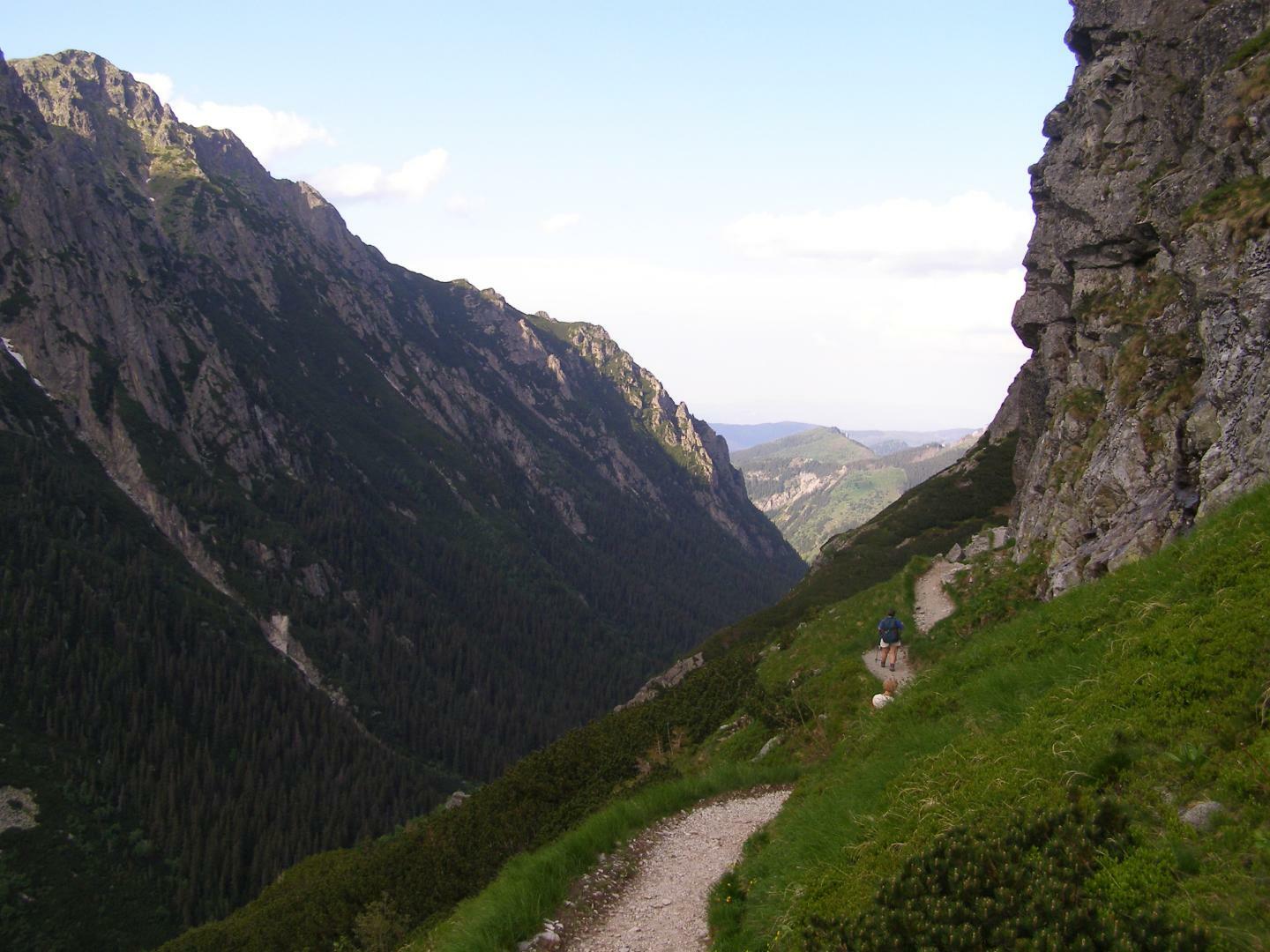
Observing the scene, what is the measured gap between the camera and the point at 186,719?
155750 millimetres

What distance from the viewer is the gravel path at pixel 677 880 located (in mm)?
13531

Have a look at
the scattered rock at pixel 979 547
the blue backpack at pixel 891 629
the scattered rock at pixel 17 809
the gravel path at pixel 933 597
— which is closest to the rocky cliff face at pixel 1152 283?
the gravel path at pixel 933 597

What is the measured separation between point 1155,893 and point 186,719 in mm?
182245

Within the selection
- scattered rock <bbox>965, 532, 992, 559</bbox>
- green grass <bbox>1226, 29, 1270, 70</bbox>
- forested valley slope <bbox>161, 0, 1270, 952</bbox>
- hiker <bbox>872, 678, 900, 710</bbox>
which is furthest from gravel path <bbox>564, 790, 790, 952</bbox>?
green grass <bbox>1226, 29, 1270, 70</bbox>

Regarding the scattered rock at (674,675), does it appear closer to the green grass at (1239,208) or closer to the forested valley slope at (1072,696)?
the forested valley slope at (1072,696)

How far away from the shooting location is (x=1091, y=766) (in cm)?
992

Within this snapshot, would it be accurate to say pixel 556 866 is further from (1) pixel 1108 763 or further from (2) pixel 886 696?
(1) pixel 1108 763

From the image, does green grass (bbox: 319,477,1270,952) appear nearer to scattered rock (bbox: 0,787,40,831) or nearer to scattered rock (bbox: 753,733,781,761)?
scattered rock (bbox: 753,733,781,761)

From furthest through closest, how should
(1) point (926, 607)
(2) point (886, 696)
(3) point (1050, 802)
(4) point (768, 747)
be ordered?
(1) point (926, 607)
(4) point (768, 747)
(2) point (886, 696)
(3) point (1050, 802)

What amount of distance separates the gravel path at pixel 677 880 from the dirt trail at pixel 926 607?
7089 millimetres

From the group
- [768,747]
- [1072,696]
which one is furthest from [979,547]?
[1072,696]

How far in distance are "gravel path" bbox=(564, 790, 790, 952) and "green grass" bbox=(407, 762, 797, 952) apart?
62cm

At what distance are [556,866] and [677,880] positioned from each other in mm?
2538

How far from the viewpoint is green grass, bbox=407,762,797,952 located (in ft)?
Result: 46.3
